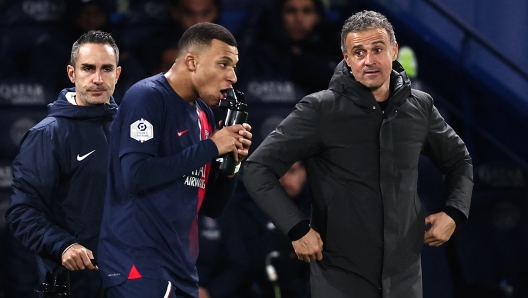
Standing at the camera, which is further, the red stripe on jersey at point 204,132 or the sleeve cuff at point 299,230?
the red stripe on jersey at point 204,132

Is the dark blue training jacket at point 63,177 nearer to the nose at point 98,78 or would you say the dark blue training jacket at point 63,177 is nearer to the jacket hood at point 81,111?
the jacket hood at point 81,111

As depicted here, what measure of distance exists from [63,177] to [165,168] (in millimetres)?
794

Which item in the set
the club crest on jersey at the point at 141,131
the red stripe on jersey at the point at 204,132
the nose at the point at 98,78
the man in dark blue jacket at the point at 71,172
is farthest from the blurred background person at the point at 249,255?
the club crest on jersey at the point at 141,131

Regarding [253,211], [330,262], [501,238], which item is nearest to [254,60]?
[253,211]

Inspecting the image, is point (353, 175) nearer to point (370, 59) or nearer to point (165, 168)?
point (370, 59)

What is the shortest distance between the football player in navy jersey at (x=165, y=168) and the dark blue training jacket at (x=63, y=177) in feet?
1.54

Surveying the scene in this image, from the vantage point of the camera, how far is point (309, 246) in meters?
3.07

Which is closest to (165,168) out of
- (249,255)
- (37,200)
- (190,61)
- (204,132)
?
(204,132)

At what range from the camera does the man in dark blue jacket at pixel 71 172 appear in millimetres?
3494

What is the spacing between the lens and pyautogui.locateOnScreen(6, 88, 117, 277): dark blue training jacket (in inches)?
139

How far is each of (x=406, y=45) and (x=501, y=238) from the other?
6.60ft

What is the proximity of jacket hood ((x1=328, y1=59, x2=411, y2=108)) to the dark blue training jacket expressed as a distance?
1.05 metres

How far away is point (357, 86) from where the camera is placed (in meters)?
3.22

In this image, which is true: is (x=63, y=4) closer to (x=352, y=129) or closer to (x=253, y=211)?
(x=253, y=211)
